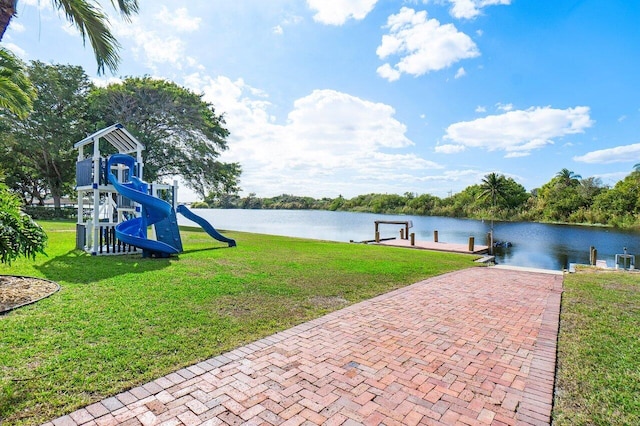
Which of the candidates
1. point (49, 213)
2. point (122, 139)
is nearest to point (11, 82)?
point (122, 139)

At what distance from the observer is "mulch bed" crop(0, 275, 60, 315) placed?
181 inches

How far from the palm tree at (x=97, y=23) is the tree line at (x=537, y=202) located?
21781mm

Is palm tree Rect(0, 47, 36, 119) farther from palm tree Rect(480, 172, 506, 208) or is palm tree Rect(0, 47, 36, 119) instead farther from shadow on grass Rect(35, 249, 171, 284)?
palm tree Rect(480, 172, 506, 208)

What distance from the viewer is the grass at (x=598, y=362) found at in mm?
2553

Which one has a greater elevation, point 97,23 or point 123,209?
point 97,23

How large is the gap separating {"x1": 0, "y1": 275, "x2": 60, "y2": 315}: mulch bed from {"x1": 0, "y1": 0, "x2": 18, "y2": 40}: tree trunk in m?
3.37

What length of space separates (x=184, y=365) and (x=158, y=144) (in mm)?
23420

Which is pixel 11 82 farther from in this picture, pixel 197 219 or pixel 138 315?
pixel 138 315

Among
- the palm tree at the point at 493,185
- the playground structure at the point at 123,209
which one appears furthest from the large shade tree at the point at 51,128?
the palm tree at the point at 493,185

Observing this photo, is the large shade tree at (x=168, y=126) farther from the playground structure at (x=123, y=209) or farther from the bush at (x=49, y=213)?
the playground structure at (x=123, y=209)

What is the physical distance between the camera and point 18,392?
256 cm

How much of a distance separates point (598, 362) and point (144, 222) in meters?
9.91

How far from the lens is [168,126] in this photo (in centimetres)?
2373

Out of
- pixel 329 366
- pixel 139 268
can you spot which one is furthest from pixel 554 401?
pixel 139 268
